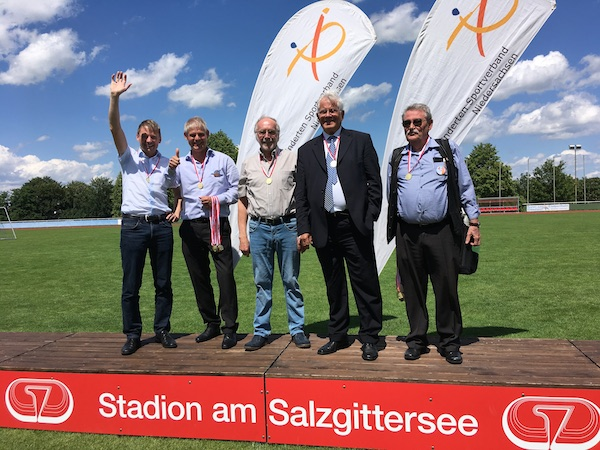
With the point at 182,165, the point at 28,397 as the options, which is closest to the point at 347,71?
the point at 182,165

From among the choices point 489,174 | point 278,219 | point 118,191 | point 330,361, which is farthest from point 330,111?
point 118,191

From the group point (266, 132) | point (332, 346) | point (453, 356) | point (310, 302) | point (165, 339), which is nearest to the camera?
point (453, 356)

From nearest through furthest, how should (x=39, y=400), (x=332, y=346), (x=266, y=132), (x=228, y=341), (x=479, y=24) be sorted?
(x=39, y=400), (x=332, y=346), (x=266, y=132), (x=228, y=341), (x=479, y=24)

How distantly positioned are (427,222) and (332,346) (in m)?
1.21

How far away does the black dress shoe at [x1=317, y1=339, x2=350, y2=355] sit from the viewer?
351 centimetres

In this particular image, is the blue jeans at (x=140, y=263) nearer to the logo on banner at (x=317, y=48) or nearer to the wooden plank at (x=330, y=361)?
the wooden plank at (x=330, y=361)

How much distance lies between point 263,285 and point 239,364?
756mm

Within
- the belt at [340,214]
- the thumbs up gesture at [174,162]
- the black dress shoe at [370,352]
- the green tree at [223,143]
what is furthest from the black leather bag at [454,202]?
the green tree at [223,143]

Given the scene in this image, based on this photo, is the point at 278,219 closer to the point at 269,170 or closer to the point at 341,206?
the point at 269,170

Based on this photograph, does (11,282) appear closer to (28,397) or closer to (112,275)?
(112,275)

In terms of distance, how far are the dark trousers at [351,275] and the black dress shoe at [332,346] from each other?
0.04 meters

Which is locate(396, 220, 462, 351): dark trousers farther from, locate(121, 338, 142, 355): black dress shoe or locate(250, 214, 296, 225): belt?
locate(121, 338, 142, 355): black dress shoe

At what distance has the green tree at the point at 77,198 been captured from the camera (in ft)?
266

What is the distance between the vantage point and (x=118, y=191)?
2825 inches
